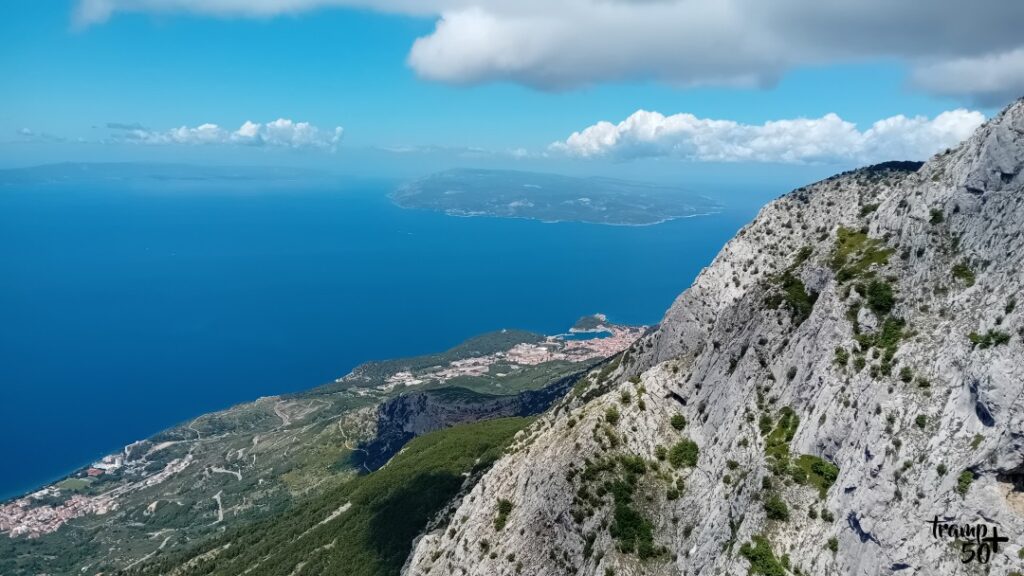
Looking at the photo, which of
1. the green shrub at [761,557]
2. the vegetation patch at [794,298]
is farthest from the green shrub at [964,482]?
the vegetation patch at [794,298]

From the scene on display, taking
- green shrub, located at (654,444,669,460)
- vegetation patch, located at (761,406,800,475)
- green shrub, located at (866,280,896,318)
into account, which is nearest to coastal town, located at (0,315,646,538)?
green shrub, located at (654,444,669,460)

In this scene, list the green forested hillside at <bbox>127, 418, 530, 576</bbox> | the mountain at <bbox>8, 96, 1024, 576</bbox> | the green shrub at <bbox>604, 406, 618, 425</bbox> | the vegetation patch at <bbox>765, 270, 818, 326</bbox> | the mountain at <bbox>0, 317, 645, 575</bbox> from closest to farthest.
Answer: the mountain at <bbox>8, 96, 1024, 576</bbox>, the vegetation patch at <bbox>765, 270, 818, 326</bbox>, the green shrub at <bbox>604, 406, 618, 425</bbox>, the green forested hillside at <bbox>127, 418, 530, 576</bbox>, the mountain at <bbox>0, 317, 645, 575</bbox>

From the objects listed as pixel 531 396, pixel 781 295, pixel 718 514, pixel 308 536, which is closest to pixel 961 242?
pixel 781 295

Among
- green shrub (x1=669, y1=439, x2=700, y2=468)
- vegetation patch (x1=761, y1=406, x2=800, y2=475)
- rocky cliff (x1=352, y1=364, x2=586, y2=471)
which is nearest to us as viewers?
vegetation patch (x1=761, y1=406, x2=800, y2=475)

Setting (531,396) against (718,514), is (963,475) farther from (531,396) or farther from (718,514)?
(531,396)

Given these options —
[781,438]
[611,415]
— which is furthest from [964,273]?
[611,415]

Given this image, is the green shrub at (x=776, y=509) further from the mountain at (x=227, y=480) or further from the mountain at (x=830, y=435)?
the mountain at (x=227, y=480)

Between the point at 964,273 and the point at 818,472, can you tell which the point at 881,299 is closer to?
the point at 964,273

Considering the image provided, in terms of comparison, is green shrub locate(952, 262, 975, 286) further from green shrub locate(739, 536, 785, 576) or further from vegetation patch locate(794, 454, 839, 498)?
green shrub locate(739, 536, 785, 576)

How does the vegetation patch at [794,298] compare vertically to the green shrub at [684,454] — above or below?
above
